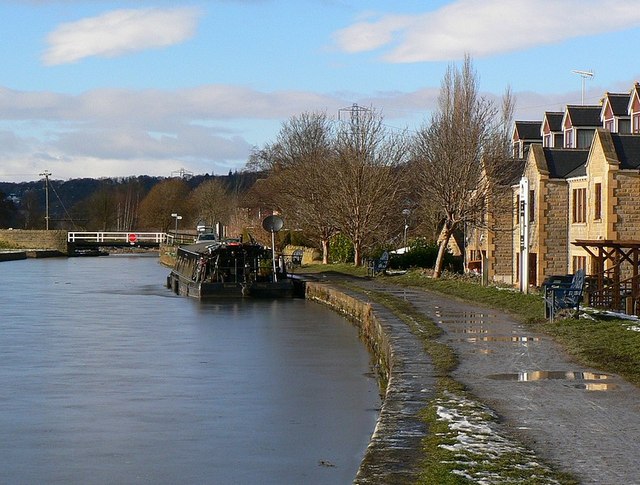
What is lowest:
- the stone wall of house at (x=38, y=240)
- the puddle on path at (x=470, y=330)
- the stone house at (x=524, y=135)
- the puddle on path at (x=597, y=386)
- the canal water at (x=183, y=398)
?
the canal water at (x=183, y=398)

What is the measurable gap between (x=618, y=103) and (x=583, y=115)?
9.78ft

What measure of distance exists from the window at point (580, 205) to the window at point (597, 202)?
1500mm

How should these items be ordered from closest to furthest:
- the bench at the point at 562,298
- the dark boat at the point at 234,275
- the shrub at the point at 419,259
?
1. the bench at the point at 562,298
2. the dark boat at the point at 234,275
3. the shrub at the point at 419,259

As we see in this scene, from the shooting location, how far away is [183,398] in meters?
17.3

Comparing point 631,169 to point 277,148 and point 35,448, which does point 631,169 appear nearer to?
point 35,448

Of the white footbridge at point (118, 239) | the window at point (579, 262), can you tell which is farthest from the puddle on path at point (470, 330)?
the white footbridge at point (118, 239)

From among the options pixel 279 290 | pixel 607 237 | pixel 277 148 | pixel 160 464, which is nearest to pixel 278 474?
pixel 160 464

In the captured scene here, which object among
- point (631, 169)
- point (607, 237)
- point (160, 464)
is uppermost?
point (631, 169)

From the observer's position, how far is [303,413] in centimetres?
1603

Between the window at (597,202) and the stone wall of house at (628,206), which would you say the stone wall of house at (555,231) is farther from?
the stone wall of house at (628,206)

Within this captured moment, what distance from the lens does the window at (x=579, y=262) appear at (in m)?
37.6

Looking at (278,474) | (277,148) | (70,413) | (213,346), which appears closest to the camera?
(278,474)

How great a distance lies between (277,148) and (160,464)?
67.6 m

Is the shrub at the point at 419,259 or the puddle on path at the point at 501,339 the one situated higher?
the shrub at the point at 419,259
